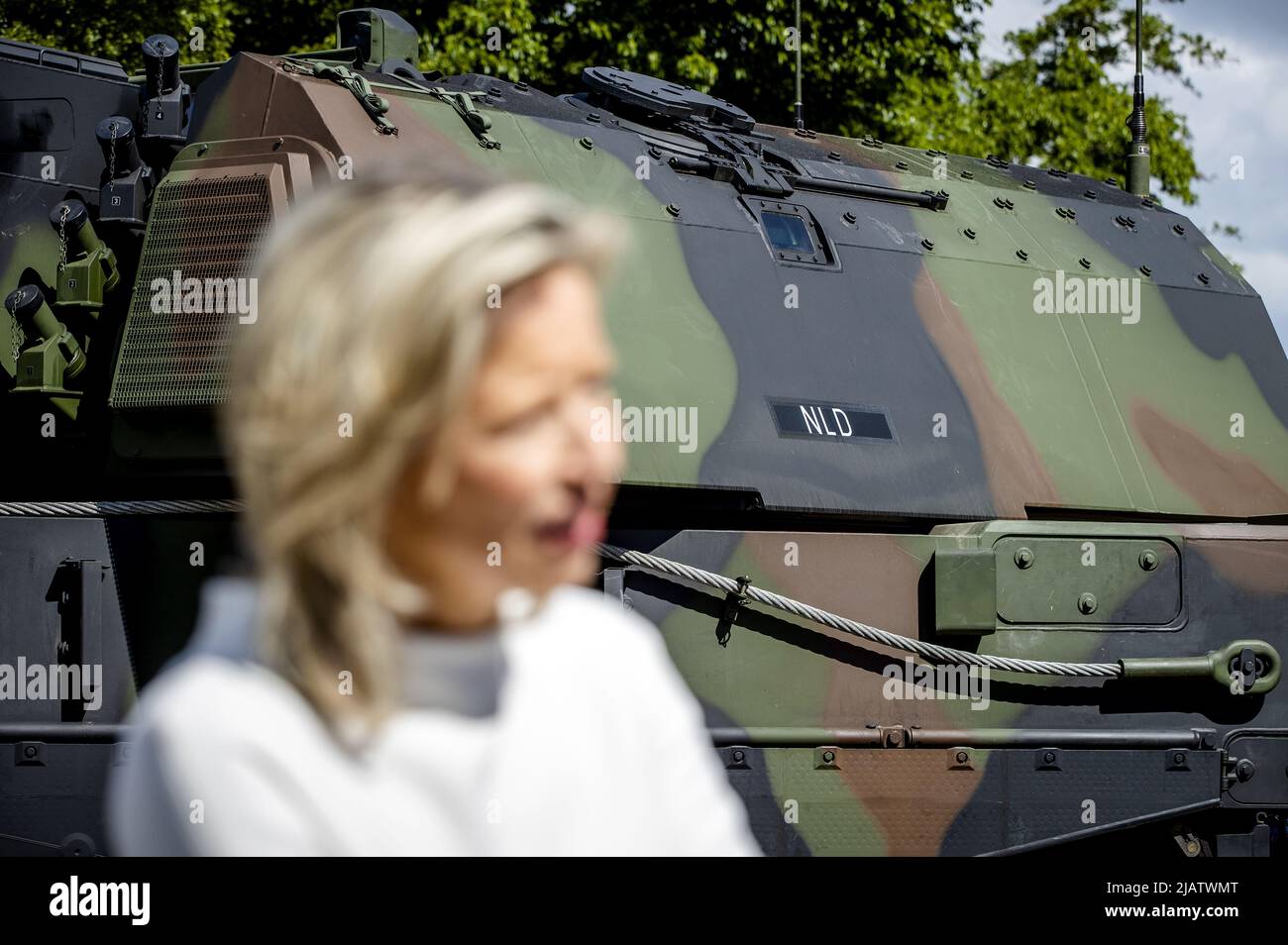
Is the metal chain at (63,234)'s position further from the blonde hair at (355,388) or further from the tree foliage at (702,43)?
the tree foliage at (702,43)

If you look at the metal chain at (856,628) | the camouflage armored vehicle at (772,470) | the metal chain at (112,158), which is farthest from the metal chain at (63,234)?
the metal chain at (856,628)

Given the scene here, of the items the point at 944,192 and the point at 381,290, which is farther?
the point at 944,192

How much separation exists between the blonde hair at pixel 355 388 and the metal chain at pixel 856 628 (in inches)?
151

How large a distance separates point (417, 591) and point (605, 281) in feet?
Answer: 0.66

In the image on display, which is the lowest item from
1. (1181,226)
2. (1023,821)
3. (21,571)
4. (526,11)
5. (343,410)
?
(1023,821)

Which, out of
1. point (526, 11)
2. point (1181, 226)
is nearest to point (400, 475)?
point (1181, 226)

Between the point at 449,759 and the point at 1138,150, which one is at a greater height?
the point at 1138,150

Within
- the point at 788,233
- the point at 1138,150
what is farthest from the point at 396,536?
the point at 1138,150

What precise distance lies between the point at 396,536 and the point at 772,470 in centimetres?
418

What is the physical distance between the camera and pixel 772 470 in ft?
16.5

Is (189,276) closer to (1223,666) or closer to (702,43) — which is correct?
(1223,666)

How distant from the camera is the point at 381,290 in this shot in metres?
0.83

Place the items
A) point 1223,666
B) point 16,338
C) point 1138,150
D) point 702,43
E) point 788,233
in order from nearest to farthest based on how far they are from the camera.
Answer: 1. point 16,338
2. point 1223,666
3. point 788,233
4. point 1138,150
5. point 702,43

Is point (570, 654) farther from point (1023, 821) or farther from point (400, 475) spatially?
point (1023, 821)
